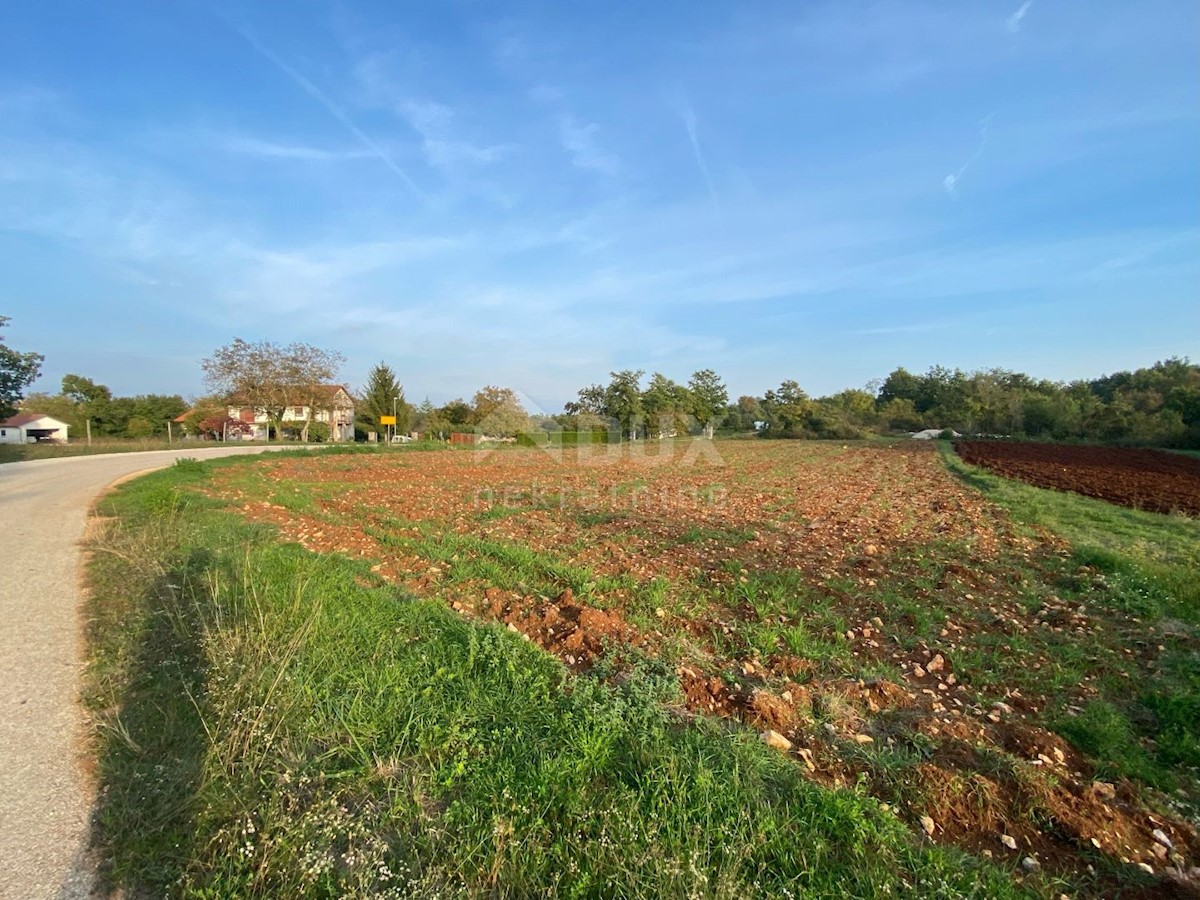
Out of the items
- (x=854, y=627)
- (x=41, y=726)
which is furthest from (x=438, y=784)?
(x=854, y=627)

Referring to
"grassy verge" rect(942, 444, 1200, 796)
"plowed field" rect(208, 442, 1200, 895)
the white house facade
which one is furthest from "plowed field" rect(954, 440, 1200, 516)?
the white house facade

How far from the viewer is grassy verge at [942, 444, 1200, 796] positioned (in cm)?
326

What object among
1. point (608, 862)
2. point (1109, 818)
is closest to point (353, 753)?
point (608, 862)

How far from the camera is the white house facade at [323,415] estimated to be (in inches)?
1918

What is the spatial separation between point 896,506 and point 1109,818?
10.5 metres

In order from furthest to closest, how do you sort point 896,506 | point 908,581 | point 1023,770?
point 896,506, point 908,581, point 1023,770

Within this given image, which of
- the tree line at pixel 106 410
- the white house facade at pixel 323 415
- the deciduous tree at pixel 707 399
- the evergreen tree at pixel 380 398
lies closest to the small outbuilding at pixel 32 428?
the tree line at pixel 106 410

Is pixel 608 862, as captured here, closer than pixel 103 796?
Yes

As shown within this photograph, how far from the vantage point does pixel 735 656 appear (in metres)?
4.45

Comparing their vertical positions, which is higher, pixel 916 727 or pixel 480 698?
pixel 480 698

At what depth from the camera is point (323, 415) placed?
5481cm

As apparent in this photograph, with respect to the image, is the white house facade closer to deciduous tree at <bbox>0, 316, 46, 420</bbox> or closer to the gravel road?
deciduous tree at <bbox>0, 316, 46, 420</bbox>

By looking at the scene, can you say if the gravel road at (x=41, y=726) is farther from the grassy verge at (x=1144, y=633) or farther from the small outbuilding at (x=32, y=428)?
the small outbuilding at (x=32, y=428)

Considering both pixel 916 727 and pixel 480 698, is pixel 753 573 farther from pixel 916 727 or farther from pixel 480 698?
pixel 480 698
